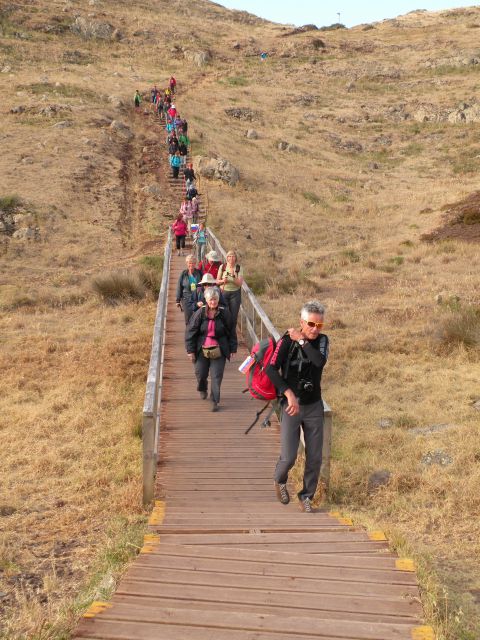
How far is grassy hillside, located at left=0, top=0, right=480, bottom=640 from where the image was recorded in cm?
641

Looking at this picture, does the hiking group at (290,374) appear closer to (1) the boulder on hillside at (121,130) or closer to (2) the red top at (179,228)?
(2) the red top at (179,228)

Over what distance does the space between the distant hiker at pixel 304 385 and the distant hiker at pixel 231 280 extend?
181 inches

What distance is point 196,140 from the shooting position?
3597cm

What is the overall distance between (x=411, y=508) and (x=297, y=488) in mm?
1246

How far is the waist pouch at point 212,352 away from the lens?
8.04m

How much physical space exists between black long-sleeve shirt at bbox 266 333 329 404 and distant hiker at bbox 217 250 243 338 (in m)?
4.70

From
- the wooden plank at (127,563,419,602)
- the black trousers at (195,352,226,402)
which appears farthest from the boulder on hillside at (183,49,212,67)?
the wooden plank at (127,563,419,602)

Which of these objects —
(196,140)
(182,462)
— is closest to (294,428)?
(182,462)

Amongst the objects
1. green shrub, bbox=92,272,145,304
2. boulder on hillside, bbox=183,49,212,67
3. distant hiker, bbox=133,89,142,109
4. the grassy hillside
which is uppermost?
boulder on hillside, bbox=183,49,212,67

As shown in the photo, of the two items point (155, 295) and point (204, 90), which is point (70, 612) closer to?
point (155, 295)

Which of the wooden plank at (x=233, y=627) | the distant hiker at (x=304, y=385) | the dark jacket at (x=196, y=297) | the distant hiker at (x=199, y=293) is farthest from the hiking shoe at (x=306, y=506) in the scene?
the dark jacket at (x=196, y=297)

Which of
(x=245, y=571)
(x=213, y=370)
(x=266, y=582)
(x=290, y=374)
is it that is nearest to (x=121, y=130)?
(x=213, y=370)

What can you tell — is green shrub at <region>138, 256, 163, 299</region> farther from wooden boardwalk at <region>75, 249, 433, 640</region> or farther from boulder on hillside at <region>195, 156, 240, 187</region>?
boulder on hillside at <region>195, 156, 240, 187</region>

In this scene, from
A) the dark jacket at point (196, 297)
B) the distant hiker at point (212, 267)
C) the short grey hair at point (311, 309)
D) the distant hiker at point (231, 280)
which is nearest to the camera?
the short grey hair at point (311, 309)
